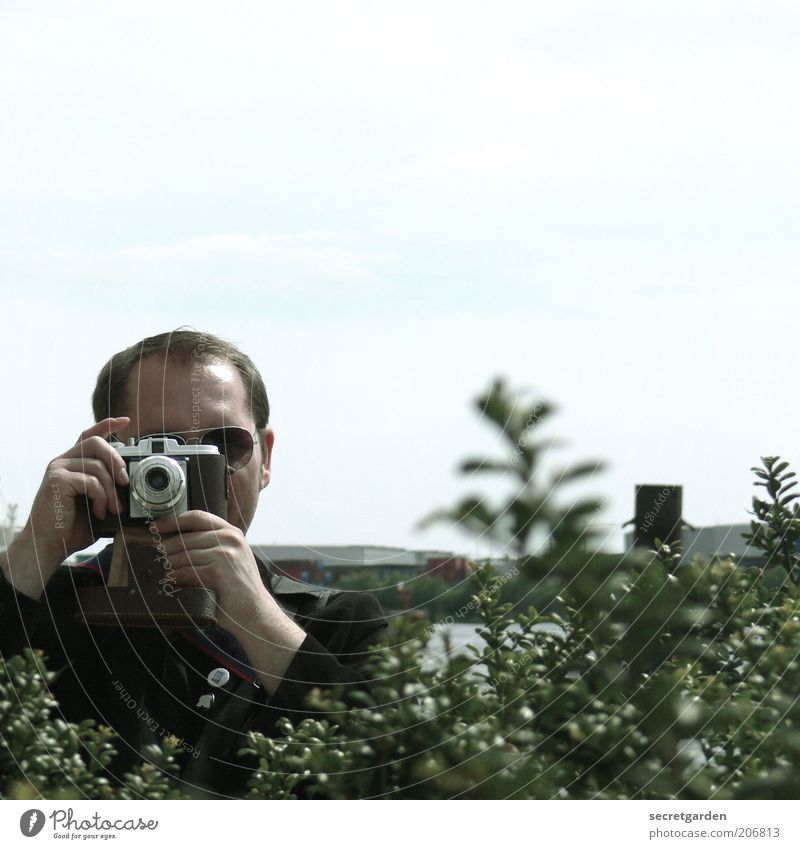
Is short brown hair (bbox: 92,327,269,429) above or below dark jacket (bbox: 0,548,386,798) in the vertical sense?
above

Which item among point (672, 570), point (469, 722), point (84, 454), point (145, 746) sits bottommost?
point (145, 746)

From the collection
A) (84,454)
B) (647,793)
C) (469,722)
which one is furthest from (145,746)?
(647,793)

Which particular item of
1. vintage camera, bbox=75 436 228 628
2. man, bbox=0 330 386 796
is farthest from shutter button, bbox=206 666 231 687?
vintage camera, bbox=75 436 228 628

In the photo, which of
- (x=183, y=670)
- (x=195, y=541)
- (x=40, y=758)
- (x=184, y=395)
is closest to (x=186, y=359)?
(x=184, y=395)

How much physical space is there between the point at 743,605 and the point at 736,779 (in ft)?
0.80

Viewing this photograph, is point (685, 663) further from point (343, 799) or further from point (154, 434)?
point (154, 434)

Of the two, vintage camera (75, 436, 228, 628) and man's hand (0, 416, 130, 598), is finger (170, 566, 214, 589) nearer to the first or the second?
vintage camera (75, 436, 228, 628)

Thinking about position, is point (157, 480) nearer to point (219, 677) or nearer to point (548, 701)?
point (219, 677)

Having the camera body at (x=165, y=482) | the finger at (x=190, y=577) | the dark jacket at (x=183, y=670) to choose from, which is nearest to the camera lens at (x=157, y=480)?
the camera body at (x=165, y=482)

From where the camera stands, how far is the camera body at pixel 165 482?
1436mm

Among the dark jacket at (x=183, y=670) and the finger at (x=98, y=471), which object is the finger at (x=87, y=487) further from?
the dark jacket at (x=183, y=670)

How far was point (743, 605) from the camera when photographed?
117 cm

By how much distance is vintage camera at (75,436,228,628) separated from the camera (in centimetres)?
141

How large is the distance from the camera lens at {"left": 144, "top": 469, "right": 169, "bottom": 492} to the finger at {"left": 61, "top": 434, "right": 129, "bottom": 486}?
0.03 meters
